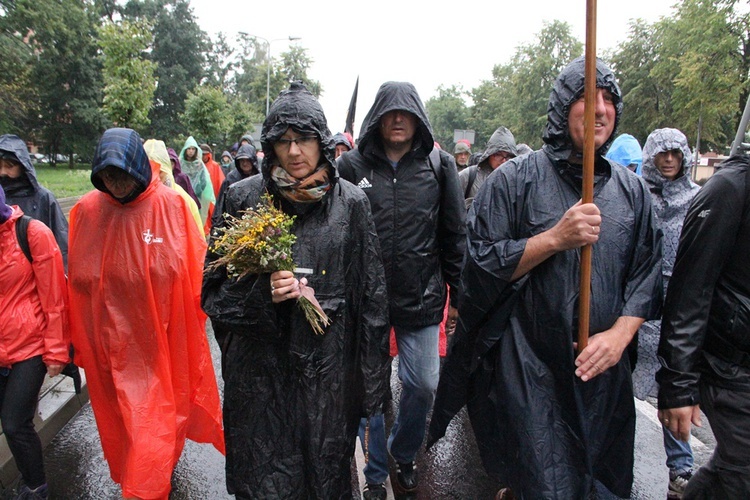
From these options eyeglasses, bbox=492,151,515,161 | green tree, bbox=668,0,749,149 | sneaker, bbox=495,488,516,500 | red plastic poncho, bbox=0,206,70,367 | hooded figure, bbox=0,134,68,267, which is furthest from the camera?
green tree, bbox=668,0,749,149

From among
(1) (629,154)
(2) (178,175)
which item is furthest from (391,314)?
(2) (178,175)

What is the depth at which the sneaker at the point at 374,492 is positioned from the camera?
3277mm

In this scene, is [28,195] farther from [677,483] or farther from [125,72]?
[125,72]

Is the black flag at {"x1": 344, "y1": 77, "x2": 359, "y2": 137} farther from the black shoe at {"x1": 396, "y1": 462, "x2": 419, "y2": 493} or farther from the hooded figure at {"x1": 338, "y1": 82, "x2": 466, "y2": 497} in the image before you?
the black shoe at {"x1": 396, "y1": 462, "x2": 419, "y2": 493}

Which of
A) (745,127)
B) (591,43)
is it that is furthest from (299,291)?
(745,127)

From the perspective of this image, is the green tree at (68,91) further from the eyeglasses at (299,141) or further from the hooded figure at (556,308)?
the hooded figure at (556,308)

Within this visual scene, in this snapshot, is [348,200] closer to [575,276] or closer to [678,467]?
[575,276]

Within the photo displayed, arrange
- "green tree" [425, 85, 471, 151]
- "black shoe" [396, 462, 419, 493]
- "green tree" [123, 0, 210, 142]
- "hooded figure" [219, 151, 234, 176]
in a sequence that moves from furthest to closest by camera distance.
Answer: "green tree" [425, 85, 471, 151] < "green tree" [123, 0, 210, 142] < "hooded figure" [219, 151, 234, 176] < "black shoe" [396, 462, 419, 493]

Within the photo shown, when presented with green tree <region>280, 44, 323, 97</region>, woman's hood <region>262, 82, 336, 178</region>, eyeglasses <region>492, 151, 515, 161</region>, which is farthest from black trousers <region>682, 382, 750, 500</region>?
green tree <region>280, 44, 323, 97</region>

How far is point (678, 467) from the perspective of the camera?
3.33 meters

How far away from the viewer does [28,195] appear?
155 inches

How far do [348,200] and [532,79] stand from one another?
5167cm

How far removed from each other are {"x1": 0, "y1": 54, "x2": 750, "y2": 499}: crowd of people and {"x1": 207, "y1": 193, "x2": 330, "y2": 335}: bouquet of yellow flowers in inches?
2.1

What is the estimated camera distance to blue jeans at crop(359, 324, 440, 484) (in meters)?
3.19
